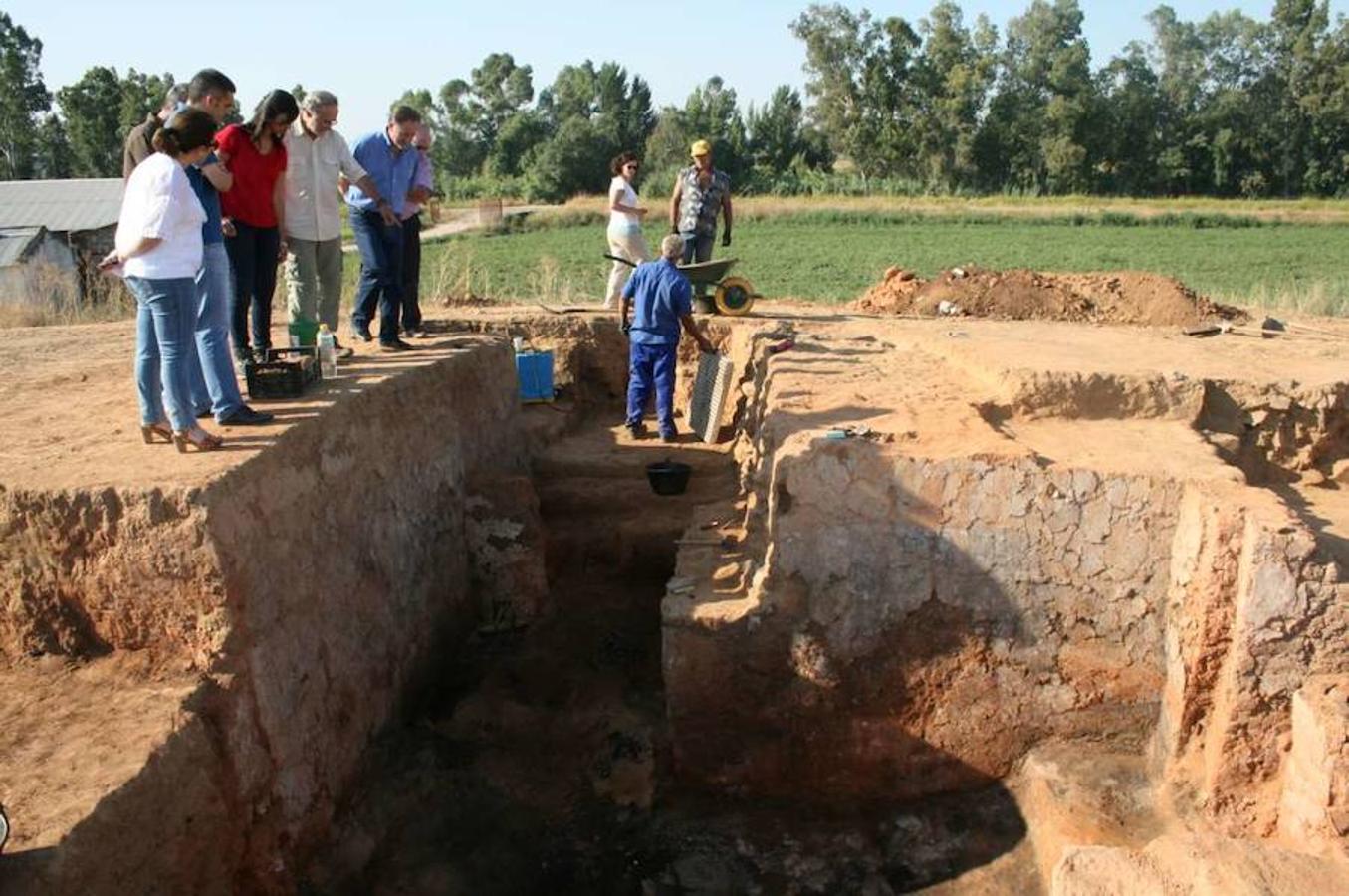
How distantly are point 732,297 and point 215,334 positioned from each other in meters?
5.78

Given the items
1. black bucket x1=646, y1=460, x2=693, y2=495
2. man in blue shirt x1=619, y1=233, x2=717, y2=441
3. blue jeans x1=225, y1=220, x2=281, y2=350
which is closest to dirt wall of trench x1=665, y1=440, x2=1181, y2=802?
black bucket x1=646, y1=460, x2=693, y2=495

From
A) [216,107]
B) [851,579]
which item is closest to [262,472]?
[216,107]

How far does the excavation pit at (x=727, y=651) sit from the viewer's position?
424 centimetres

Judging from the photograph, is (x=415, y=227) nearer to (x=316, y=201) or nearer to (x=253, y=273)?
(x=316, y=201)

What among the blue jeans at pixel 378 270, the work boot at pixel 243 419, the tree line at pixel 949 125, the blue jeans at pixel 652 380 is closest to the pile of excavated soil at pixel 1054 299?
the blue jeans at pixel 652 380

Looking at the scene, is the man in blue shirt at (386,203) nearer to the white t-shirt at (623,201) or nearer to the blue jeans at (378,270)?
the blue jeans at (378,270)

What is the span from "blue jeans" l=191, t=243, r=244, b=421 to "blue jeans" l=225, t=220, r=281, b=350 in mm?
784

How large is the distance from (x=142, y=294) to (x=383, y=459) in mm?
1810

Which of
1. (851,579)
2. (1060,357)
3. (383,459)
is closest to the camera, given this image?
(851,579)

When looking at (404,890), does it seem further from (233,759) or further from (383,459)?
(383,459)

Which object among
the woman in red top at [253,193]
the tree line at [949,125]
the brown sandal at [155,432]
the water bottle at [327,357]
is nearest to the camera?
the brown sandal at [155,432]

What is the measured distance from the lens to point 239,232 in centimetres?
589

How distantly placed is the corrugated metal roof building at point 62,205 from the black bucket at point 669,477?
13.1 metres

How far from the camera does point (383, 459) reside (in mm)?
6012
